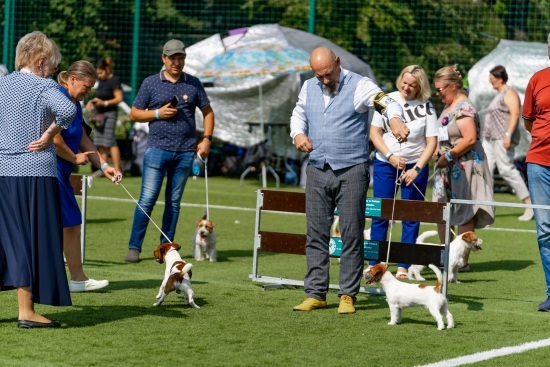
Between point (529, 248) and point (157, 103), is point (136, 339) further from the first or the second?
point (529, 248)

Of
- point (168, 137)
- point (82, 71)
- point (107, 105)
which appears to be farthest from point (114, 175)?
point (107, 105)

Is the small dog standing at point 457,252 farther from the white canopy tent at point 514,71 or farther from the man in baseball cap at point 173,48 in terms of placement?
the white canopy tent at point 514,71

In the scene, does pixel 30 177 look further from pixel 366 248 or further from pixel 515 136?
pixel 515 136

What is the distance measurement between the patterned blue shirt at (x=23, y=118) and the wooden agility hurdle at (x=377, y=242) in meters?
2.50

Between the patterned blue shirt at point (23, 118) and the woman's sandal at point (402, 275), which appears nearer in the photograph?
the patterned blue shirt at point (23, 118)

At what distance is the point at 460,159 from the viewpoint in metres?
9.80

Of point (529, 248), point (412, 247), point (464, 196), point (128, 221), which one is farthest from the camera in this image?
point (128, 221)

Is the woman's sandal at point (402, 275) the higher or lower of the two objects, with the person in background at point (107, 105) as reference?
lower

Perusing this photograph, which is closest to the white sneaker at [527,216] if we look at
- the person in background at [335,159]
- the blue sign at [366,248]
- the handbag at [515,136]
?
the handbag at [515,136]

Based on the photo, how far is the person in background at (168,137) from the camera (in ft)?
32.9

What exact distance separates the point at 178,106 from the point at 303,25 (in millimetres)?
14063

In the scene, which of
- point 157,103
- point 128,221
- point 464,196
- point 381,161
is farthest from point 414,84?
point 128,221

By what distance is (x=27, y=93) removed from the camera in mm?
6465

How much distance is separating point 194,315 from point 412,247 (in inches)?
72.1
